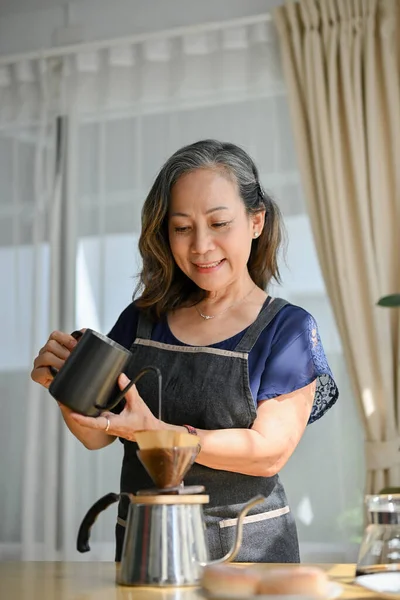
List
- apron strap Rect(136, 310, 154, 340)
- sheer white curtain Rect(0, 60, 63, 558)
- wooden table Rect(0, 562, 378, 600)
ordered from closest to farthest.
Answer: wooden table Rect(0, 562, 378, 600), apron strap Rect(136, 310, 154, 340), sheer white curtain Rect(0, 60, 63, 558)

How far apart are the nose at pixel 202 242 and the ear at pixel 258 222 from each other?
17 centimetres

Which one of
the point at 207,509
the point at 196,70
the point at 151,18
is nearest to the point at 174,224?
the point at 207,509

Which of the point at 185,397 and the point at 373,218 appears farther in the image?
the point at 373,218

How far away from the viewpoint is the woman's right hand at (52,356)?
1616mm

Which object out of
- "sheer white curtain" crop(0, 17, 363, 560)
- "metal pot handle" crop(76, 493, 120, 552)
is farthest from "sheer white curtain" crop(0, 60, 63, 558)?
"metal pot handle" crop(76, 493, 120, 552)

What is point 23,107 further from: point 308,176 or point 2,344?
point 308,176

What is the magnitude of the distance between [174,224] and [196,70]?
216 cm

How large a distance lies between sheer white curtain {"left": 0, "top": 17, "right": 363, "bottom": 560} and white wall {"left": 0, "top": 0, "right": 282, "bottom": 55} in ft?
0.40

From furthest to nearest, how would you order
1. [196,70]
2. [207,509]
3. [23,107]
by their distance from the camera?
[23,107], [196,70], [207,509]

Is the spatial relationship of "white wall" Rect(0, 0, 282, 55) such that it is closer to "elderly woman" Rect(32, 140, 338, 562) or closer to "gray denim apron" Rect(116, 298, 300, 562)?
"elderly woman" Rect(32, 140, 338, 562)

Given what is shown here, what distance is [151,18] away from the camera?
397 centimetres

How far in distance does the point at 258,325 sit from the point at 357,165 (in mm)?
1732

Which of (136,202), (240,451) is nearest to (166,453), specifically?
(240,451)

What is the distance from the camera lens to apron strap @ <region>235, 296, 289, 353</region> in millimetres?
1827
